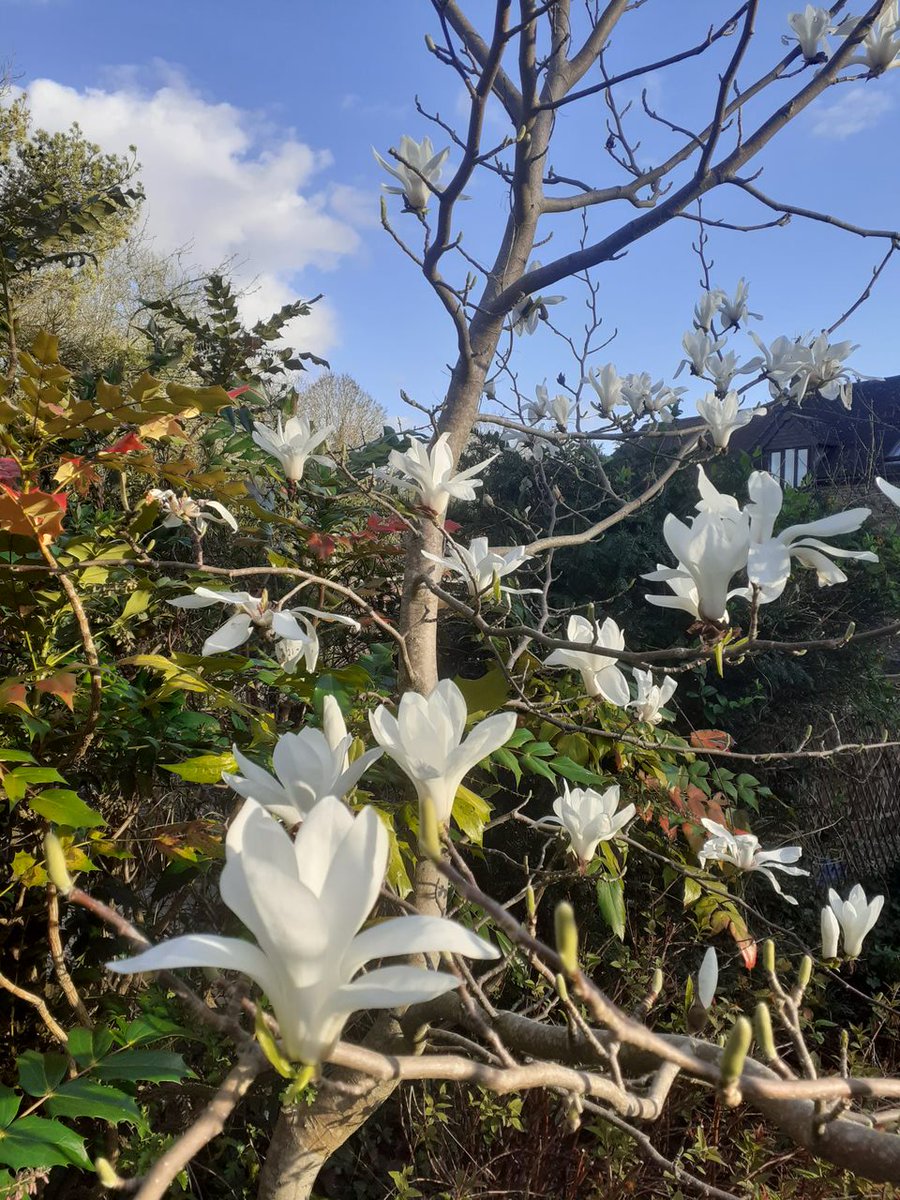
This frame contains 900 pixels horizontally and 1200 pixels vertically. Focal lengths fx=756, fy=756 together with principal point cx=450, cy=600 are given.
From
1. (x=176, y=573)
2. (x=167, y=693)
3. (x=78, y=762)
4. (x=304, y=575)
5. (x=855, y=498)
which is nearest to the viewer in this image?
→ (x=304, y=575)

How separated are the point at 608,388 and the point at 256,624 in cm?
204

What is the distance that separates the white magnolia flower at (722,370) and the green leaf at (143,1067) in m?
2.47

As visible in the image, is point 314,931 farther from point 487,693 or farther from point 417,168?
point 417,168

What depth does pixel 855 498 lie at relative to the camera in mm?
6023

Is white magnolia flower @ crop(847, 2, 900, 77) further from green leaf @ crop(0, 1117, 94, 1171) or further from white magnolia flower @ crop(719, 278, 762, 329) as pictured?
green leaf @ crop(0, 1117, 94, 1171)

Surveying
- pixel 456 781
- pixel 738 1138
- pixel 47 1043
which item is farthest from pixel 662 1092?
pixel 738 1138

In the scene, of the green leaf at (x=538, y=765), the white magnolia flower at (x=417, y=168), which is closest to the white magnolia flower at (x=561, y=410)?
the white magnolia flower at (x=417, y=168)

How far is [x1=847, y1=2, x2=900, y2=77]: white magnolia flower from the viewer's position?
184 cm

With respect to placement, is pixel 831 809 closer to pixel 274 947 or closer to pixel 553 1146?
pixel 553 1146

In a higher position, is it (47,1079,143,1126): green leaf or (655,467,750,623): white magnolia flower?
(655,467,750,623): white magnolia flower

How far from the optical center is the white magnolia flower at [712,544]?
100 cm

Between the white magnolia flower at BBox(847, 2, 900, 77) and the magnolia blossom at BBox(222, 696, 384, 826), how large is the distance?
2.10 meters

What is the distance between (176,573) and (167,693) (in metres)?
0.80

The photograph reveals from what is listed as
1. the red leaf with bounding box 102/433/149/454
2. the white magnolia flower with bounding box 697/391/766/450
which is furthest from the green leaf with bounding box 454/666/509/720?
the white magnolia flower with bounding box 697/391/766/450
